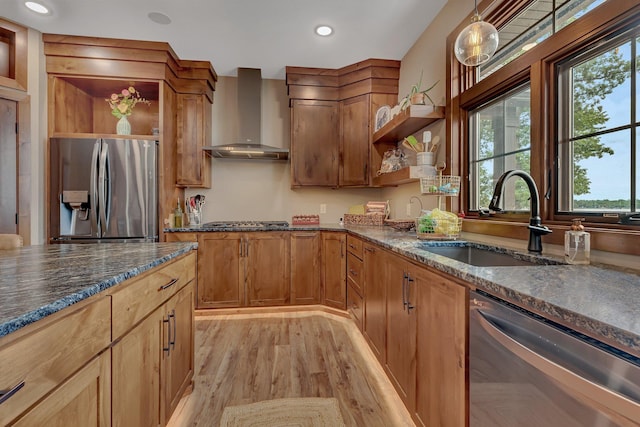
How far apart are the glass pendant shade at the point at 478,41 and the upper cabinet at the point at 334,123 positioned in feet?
5.76

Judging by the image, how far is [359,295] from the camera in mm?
2457

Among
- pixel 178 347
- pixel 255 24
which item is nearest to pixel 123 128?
pixel 255 24

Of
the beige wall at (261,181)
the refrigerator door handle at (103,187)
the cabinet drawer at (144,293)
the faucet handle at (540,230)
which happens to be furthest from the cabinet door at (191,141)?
the faucet handle at (540,230)

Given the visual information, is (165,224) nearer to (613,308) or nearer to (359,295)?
(359,295)

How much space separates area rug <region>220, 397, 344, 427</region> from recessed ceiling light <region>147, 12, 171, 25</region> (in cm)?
293

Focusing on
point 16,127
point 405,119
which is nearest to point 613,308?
point 405,119

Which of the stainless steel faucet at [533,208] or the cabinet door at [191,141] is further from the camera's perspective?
the cabinet door at [191,141]

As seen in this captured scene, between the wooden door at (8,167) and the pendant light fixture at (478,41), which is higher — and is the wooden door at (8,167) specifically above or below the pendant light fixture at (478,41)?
below

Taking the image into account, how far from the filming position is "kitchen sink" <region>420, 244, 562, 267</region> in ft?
4.21

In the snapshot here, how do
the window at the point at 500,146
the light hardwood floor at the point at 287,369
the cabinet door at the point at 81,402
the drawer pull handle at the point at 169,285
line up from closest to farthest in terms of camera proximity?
the cabinet door at the point at 81,402 → the drawer pull handle at the point at 169,285 → the light hardwood floor at the point at 287,369 → the window at the point at 500,146

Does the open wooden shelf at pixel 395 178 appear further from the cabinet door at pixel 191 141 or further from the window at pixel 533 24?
the cabinet door at pixel 191 141

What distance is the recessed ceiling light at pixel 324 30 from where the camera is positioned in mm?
2533

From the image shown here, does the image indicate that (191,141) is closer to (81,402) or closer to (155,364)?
(155,364)

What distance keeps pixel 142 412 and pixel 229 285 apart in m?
1.89
